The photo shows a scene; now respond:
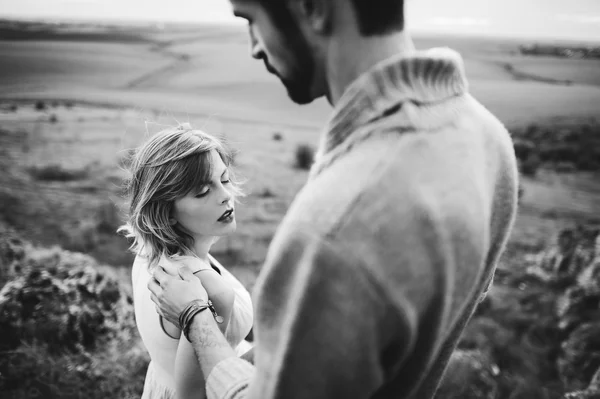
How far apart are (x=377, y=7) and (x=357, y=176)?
0.30 m

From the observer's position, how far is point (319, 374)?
2.48ft

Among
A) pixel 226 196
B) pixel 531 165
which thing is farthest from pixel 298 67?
pixel 531 165

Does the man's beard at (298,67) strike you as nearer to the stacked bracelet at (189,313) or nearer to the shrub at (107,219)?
the stacked bracelet at (189,313)

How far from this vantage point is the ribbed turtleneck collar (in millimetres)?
799

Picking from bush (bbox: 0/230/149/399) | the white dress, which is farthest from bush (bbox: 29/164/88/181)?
the white dress

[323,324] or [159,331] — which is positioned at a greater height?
[323,324]

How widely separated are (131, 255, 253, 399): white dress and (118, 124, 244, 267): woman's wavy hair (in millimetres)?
143

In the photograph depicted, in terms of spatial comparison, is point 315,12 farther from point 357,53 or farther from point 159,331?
point 159,331

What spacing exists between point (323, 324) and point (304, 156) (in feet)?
19.4

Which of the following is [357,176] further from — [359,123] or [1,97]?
[1,97]

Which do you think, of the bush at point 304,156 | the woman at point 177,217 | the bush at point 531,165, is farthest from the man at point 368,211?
the bush at point 531,165

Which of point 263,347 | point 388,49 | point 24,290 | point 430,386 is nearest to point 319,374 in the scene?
point 263,347

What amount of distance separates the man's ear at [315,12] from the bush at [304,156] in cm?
568

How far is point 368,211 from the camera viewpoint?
73 cm
